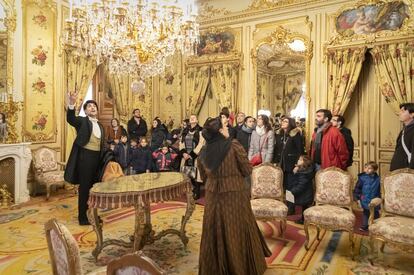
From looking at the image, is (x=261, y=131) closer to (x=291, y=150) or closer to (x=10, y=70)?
(x=291, y=150)

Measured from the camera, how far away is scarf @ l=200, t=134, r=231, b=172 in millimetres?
3066

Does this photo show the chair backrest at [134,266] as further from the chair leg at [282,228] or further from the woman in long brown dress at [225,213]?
the chair leg at [282,228]

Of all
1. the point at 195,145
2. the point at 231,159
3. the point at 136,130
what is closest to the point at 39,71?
the point at 136,130

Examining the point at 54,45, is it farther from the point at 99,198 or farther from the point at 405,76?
the point at 405,76

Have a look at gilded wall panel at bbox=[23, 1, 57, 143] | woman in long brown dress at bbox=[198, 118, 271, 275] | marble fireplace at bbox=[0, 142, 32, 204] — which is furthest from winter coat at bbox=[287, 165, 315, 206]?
gilded wall panel at bbox=[23, 1, 57, 143]

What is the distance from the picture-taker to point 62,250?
6.24 feet

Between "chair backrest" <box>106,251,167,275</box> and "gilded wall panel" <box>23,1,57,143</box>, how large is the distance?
6538mm

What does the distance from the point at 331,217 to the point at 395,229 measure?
0.67m

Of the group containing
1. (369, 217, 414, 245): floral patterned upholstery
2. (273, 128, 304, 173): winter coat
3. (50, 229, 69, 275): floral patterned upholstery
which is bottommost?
(369, 217, 414, 245): floral patterned upholstery

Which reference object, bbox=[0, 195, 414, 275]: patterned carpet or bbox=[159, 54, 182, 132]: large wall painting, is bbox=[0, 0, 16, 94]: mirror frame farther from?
bbox=[159, 54, 182, 132]: large wall painting

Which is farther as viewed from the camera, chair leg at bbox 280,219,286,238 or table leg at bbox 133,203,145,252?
chair leg at bbox 280,219,286,238

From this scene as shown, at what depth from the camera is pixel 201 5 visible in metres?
8.41

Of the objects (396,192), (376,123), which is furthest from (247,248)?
(376,123)

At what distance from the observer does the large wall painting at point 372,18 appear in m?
5.94
